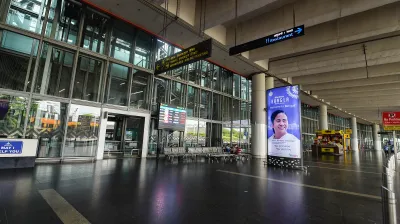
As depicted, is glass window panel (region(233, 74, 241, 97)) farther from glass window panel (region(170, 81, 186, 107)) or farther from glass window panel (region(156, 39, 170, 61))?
glass window panel (region(156, 39, 170, 61))

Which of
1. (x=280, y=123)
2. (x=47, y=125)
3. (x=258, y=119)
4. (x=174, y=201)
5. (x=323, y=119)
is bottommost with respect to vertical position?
(x=174, y=201)

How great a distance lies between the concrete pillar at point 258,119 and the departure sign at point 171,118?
5624 millimetres

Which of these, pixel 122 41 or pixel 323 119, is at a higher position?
pixel 122 41

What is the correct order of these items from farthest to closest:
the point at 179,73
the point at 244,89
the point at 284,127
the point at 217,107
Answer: the point at 244,89
the point at 217,107
the point at 179,73
the point at 284,127

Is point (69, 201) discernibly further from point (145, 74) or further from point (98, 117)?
point (145, 74)

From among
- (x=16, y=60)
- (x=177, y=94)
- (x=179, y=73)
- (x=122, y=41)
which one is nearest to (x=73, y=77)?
(x=16, y=60)

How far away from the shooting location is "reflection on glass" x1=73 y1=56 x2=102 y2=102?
8.57m

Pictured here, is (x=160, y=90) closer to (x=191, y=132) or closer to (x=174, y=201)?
(x=191, y=132)

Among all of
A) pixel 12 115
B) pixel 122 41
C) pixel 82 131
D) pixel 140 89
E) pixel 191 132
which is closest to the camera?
pixel 12 115

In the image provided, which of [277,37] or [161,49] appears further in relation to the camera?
[161,49]

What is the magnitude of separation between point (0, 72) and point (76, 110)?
2.67 m

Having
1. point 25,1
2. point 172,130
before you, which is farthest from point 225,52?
point 25,1

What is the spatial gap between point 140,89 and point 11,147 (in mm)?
5846

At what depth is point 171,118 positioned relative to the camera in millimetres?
10828
